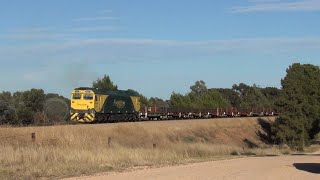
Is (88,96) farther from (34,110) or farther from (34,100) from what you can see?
(34,100)

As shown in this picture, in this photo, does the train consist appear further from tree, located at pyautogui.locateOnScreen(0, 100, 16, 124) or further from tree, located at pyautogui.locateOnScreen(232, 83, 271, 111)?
tree, located at pyautogui.locateOnScreen(232, 83, 271, 111)

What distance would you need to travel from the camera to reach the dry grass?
1812cm

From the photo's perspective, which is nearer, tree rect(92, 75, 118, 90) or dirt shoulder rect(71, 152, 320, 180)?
dirt shoulder rect(71, 152, 320, 180)

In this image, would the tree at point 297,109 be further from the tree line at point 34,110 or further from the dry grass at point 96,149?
the tree line at point 34,110

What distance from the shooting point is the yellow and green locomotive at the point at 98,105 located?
4903 cm

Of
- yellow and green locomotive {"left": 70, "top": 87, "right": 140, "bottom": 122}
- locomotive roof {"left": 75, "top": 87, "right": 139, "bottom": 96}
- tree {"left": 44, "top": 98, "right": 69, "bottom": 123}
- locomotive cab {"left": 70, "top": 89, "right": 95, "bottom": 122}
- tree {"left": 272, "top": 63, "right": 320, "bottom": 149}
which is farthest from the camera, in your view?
tree {"left": 272, "top": 63, "right": 320, "bottom": 149}

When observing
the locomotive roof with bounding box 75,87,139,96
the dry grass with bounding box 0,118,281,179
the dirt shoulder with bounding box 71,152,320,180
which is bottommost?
the dirt shoulder with bounding box 71,152,320,180

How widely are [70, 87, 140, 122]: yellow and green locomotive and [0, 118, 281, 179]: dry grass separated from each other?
479cm

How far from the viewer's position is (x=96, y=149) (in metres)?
24.5

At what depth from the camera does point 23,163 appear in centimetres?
1869

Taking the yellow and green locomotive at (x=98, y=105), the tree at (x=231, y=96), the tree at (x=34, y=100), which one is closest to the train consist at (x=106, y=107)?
the yellow and green locomotive at (x=98, y=105)

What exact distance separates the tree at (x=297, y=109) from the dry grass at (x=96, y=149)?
9.85 metres

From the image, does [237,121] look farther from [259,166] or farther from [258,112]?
[259,166]

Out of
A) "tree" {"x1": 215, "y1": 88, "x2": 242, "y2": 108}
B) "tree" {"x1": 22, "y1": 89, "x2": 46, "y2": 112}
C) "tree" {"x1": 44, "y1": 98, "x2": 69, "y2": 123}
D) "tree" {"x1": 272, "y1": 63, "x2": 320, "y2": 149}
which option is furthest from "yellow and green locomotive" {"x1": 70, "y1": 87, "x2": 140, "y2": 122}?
"tree" {"x1": 215, "y1": 88, "x2": 242, "y2": 108}
